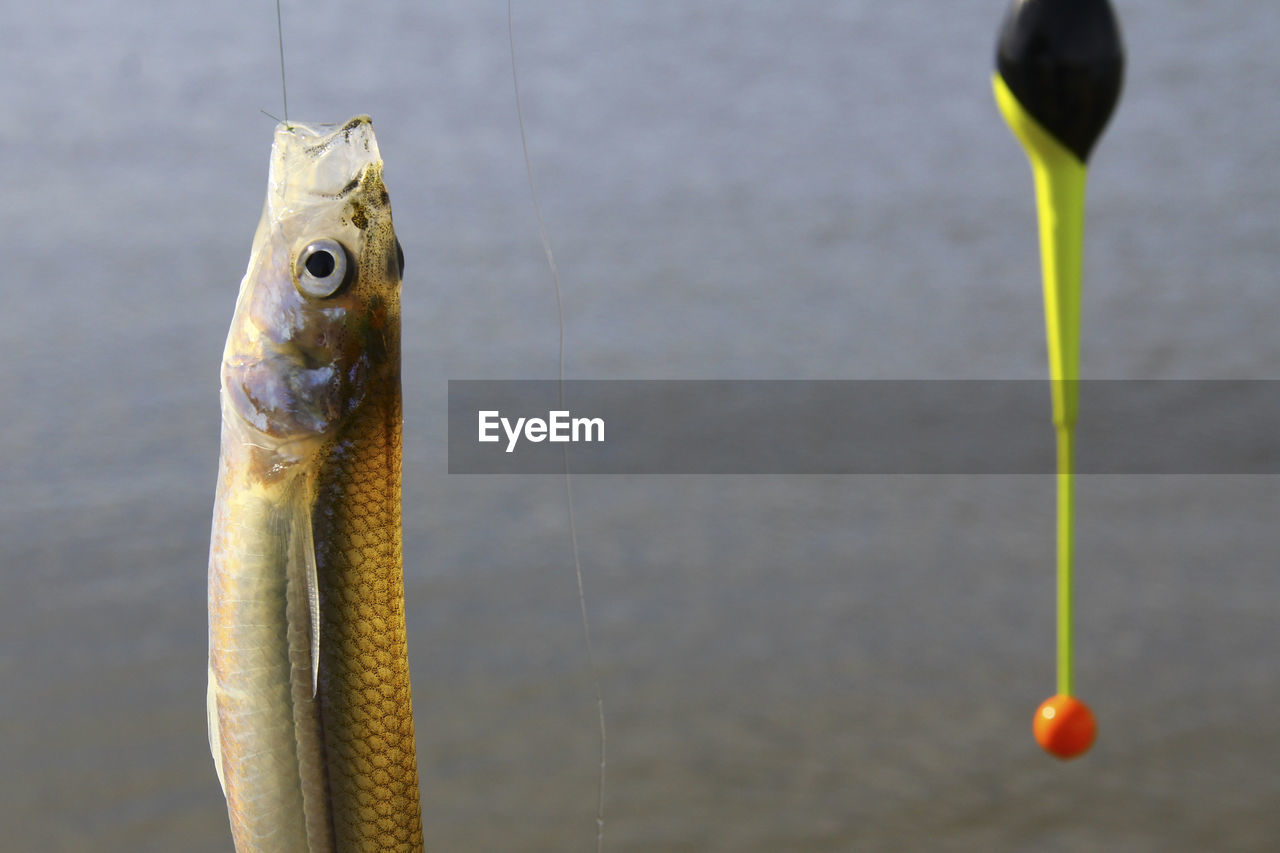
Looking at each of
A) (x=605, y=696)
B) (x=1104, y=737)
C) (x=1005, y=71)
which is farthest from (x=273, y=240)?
(x=1104, y=737)

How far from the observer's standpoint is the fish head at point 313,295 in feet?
2.46

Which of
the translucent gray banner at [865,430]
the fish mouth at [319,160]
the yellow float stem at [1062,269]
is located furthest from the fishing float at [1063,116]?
the translucent gray banner at [865,430]

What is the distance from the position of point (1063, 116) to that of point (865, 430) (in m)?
2.32

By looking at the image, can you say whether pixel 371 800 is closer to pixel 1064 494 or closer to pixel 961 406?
pixel 1064 494

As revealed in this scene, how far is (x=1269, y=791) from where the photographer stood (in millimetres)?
2031

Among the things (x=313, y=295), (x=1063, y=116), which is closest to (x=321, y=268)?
(x=313, y=295)

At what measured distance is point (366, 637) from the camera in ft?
2.51

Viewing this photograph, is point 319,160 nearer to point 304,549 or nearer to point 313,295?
point 313,295

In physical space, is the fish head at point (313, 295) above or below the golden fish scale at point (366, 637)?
above

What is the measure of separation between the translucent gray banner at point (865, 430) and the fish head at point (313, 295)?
1.83m

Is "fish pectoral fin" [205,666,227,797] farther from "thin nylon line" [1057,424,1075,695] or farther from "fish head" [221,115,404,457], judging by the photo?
"thin nylon line" [1057,424,1075,695]

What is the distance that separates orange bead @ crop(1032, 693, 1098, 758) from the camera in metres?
0.43

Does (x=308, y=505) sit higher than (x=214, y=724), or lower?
higher

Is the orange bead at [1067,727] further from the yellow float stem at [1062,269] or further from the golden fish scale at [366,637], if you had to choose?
the golden fish scale at [366,637]
